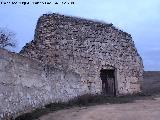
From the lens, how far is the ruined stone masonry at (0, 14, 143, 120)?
46.5 feet

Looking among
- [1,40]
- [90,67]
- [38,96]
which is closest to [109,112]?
[38,96]

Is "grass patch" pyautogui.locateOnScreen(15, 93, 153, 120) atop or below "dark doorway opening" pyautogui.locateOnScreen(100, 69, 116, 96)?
below

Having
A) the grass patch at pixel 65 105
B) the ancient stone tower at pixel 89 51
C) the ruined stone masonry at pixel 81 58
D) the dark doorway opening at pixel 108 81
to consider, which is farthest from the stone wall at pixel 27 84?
the dark doorway opening at pixel 108 81

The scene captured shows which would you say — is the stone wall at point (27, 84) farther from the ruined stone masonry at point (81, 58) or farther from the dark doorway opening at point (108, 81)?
the dark doorway opening at point (108, 81)

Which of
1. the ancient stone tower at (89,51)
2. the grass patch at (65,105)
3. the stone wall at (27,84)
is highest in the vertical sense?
the ancient stone tower at (89,51)

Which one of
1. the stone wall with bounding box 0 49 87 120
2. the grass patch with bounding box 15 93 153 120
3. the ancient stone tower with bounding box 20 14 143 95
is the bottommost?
the grass patch with bounding box 15 93 153 120

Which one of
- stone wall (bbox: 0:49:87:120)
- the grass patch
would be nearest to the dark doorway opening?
the grass patch

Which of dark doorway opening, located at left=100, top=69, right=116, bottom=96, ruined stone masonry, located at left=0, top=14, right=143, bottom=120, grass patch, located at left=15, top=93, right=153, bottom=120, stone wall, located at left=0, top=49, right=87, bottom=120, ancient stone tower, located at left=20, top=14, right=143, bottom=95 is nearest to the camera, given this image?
stone wall, located at left=0, top=49, right=87, bottom=120

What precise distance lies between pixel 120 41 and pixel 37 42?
197 inches

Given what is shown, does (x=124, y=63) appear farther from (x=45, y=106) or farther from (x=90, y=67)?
(x=45, y=106)

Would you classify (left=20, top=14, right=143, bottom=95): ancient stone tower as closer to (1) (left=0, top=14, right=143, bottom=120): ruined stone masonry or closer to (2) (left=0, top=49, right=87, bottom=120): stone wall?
(1) (left=0, top=14, right=143, bottom=120): ruined stone masonry

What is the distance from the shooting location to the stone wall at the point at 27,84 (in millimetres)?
9305

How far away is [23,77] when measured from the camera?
1055 cm

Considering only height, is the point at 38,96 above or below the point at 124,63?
below
